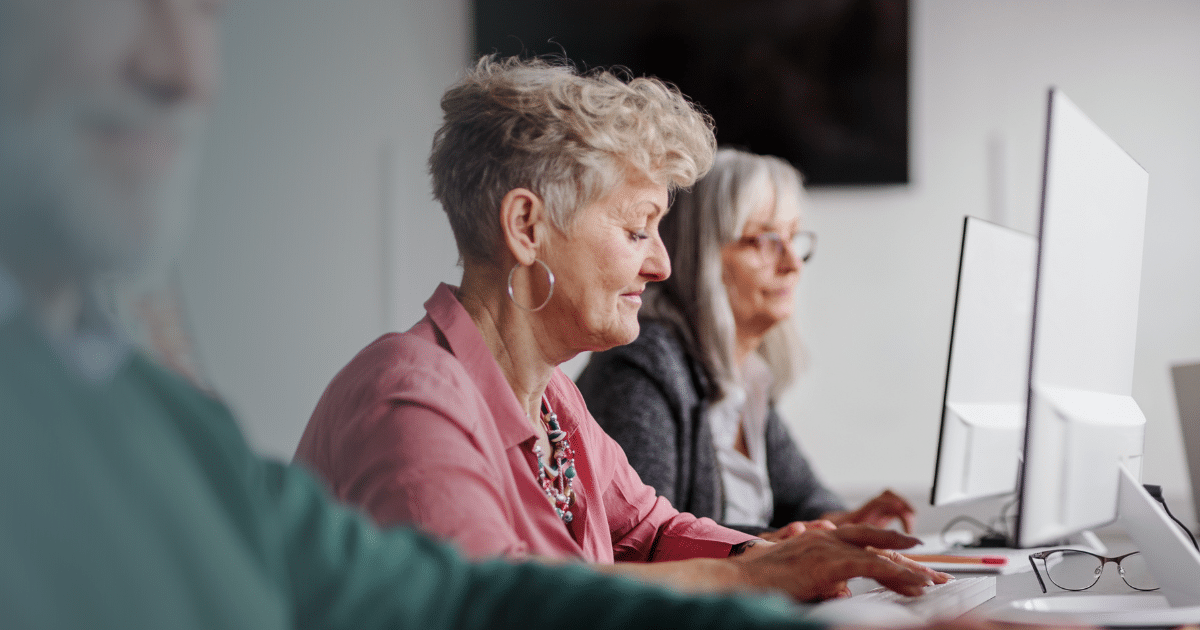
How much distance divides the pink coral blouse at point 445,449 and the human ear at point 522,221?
9 cm

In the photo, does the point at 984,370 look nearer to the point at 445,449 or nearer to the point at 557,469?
the point at 557,469

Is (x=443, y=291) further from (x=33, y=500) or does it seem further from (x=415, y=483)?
(x=33, y=500)

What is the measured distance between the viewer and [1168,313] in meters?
2.46

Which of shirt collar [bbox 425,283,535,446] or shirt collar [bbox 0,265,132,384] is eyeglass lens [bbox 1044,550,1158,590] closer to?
shirt collar [bbox 425,283,535,446]

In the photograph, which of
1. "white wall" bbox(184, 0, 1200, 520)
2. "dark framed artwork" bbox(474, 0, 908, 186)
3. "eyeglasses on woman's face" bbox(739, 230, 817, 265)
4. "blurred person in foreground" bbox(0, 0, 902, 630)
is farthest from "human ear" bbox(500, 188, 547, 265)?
"dark framed artwork" bbox(474, 0, 908, 186)

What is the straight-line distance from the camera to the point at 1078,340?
841 mm

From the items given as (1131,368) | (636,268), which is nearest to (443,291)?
(636,268)

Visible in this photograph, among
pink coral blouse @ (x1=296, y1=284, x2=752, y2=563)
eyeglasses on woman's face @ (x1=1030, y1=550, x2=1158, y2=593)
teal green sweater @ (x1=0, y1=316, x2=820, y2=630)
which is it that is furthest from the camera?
eyeglasses on woman's face @ (x1=1030, y1=550, x2=1158, y2=593)

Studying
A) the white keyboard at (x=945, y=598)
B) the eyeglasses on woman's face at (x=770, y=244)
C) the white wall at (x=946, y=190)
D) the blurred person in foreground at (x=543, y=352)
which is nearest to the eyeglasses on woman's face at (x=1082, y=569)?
the white keyboard at (x=945, y=598)

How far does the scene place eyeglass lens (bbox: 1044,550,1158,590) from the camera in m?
1.09

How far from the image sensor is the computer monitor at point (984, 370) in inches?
44.8

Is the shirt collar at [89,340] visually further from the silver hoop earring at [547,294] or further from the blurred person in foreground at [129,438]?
the silver hoop earring at [547,294]

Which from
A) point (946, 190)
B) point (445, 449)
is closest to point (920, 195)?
point (946, 190)

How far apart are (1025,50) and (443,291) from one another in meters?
2.21
